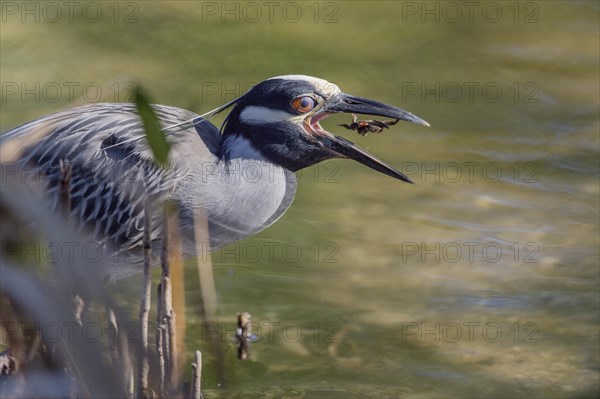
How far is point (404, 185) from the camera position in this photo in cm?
776

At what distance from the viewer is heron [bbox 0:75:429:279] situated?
541 cm

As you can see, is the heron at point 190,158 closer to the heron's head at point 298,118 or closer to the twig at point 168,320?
the heron's head at point 298,118

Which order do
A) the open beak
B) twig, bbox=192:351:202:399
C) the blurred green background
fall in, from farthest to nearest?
the blurred green background → the open beak → twig, bbox=192:351:202:399

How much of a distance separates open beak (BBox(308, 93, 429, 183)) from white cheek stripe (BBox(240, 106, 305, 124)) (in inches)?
4.4

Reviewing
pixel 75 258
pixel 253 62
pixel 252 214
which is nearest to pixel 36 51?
pixel 253 62

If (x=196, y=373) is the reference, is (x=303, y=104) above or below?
above

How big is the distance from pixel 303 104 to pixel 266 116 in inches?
7.6

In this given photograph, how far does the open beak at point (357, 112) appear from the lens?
212 inches

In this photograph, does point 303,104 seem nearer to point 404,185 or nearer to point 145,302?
point 145,302

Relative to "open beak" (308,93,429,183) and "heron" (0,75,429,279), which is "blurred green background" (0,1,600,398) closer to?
"heron" (0,75,429,279)

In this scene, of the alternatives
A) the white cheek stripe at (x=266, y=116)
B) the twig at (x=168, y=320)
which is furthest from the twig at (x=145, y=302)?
the white cheek stripe at (x=266, y=116)

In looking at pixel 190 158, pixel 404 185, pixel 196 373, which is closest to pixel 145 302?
pixel 196 373

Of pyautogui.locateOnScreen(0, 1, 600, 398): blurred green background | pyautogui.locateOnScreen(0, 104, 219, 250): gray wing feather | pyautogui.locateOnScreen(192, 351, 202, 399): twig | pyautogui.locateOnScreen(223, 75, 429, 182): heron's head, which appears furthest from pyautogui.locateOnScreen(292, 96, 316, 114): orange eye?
pyautogui.locateOnScreen(192, 351, 202, 399): twig

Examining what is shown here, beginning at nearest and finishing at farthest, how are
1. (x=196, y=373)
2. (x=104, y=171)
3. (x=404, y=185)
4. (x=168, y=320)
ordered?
(x=168, y=320) → (x=196, y=373) → (x=104, y=171) → (x=404, y=185)
